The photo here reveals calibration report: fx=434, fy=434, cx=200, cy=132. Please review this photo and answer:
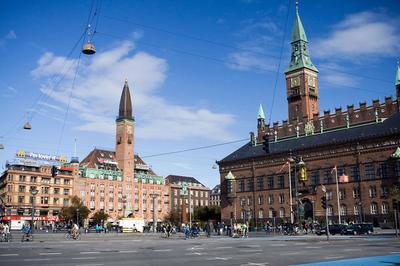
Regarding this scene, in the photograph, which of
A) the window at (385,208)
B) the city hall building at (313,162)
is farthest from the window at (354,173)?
the window at (385,208)

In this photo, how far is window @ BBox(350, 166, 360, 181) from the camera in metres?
77.8

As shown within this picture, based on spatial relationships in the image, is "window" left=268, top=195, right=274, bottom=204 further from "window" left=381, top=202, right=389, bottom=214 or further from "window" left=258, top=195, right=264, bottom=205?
"window" left=381, top=202, right=389, bottom=214

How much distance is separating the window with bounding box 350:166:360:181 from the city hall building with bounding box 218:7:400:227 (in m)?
0.18

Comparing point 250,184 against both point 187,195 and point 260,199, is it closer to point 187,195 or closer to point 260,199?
point 260,199

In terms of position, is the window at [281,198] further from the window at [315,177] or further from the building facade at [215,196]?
the building facade at [215,196]

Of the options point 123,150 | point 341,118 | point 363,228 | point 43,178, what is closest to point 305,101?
point 341,118

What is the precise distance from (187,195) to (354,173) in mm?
82165

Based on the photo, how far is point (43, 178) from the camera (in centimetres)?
11419

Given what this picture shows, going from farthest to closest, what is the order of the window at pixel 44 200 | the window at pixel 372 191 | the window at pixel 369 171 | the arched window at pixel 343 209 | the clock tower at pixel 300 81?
the window at pixel 44 200 < the clock tower at pixel 300 81 < the arched window at pixel 343 209 < the window at pixel 369 171 < the window at pixel 372 191

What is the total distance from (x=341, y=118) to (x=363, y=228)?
39.4 metres

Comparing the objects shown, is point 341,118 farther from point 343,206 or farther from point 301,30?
point 301,30

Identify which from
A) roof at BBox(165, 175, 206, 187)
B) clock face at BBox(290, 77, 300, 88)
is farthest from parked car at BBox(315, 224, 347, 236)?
roof at BBox(165, 175, 206, 187)

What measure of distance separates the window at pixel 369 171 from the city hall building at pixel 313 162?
0.17 m

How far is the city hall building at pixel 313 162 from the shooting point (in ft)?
244
